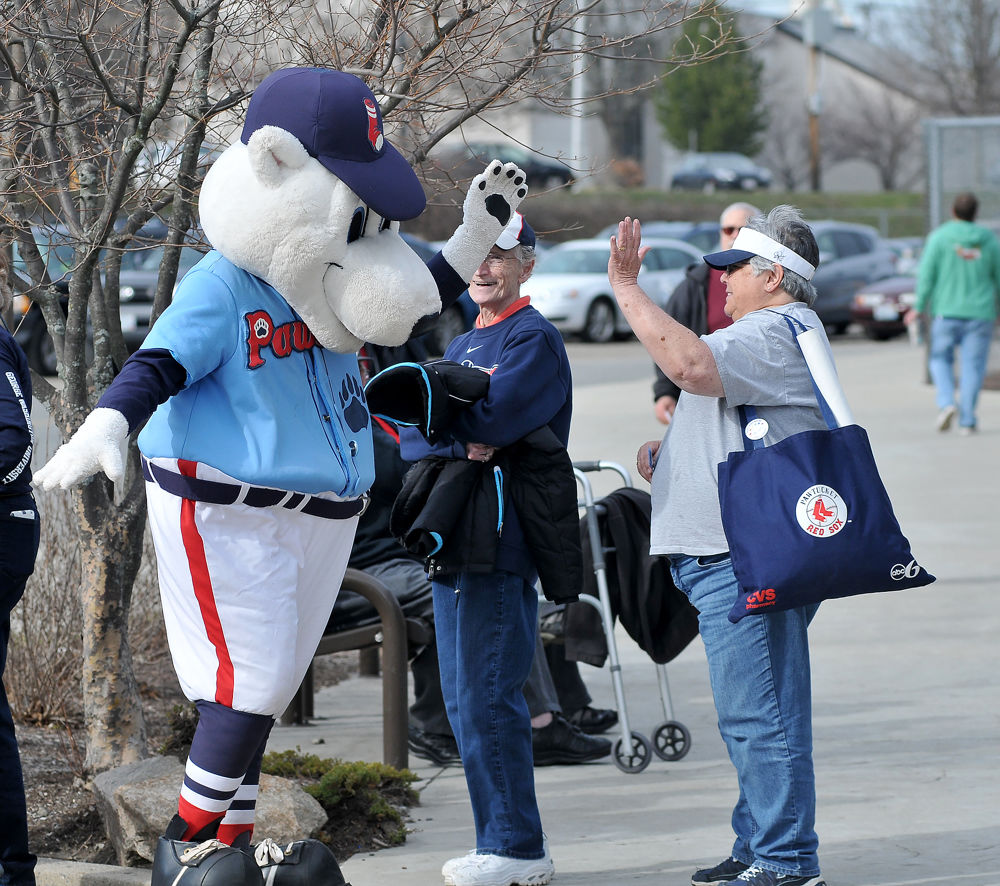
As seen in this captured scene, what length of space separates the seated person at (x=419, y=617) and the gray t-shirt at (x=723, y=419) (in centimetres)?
146

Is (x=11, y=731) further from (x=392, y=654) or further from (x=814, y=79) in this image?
(x=814, y=79)

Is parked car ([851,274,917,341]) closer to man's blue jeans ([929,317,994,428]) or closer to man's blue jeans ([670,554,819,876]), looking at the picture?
man's blue jeans ([929,317,994,428])

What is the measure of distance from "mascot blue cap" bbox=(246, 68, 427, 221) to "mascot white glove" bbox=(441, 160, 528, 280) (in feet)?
1.67

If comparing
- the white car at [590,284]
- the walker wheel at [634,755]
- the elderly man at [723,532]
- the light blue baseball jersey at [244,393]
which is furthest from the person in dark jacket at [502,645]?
the white car at [590,284]

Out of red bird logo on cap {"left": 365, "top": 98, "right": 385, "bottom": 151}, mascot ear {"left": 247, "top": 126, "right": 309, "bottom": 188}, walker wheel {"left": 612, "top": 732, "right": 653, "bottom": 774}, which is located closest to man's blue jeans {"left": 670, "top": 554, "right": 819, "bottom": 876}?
walker wheel {"left": 612, "top": 732, "right": 653, "bottom": 774}

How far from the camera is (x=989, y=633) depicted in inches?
281

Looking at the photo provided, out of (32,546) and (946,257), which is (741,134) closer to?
(946,257)

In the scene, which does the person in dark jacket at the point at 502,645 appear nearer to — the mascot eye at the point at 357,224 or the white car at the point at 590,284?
the mascot eye at the point at 357,224

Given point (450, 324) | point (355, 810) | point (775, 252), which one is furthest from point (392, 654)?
point (450, 324)

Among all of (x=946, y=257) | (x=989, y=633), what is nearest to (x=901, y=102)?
(x=946, y=257)

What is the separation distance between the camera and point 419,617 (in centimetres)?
548

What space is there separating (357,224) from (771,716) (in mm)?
1626

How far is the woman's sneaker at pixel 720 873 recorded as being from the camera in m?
4.18

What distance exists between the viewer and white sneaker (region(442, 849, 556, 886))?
4.18m
